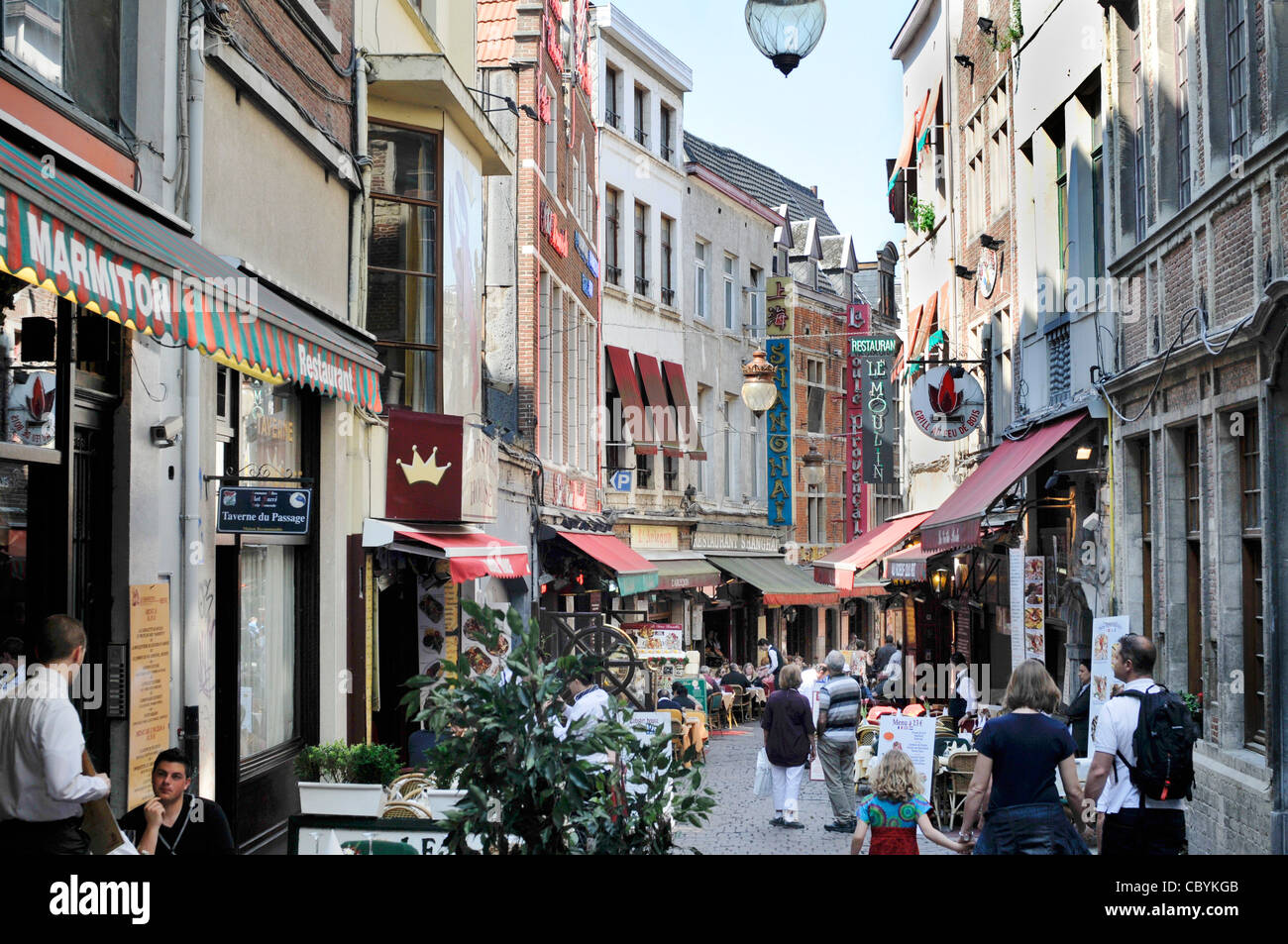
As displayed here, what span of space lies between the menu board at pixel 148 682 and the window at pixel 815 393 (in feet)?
126

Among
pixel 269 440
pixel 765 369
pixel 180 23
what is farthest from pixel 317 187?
pixel 765 369

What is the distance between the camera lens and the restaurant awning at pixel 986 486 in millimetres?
15484

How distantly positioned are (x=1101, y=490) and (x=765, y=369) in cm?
1565

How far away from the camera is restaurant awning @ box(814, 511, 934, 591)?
74.0ft

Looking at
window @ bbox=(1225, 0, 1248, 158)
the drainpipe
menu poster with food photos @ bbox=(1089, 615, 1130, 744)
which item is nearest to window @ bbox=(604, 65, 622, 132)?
window @ bbox=(1225, 0, 1248, 158)

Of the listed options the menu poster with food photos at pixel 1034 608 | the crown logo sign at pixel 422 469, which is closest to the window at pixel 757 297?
the menu poster with food photos at pixel 1034 608

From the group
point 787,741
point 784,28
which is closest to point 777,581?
point 787,741

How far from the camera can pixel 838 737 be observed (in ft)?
44.3

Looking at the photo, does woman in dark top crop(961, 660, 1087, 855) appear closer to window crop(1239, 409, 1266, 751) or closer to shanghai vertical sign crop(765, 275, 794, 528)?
window crop(1239, 409, 1266, 751)

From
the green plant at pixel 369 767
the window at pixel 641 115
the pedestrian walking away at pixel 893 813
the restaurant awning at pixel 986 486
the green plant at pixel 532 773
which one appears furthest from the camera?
the window at pixel 641 115

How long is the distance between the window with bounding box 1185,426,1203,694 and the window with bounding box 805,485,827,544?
32.5 metres

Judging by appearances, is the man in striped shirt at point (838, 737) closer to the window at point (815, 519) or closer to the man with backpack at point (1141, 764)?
the man with backpack at point (1141, 764)
